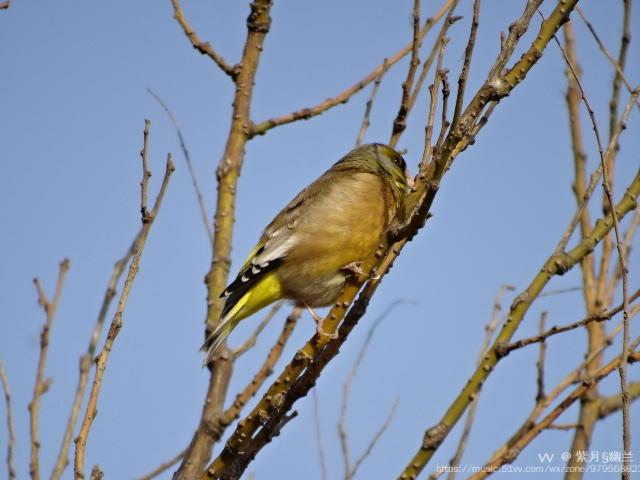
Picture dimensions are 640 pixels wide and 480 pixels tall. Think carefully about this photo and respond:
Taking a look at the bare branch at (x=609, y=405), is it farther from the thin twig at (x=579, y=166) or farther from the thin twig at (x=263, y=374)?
the thin twig at (x=263, y=374)

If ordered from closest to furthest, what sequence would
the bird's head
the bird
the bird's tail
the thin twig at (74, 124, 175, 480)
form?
the thin twig at (74, 124, 175, 480)
the bird's tail
the bird
the bird's head

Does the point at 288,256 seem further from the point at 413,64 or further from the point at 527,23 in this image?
the point at 527,23

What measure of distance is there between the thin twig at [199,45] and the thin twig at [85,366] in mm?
1291

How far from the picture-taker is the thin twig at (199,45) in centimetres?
487

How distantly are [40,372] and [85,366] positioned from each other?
0.82 feet

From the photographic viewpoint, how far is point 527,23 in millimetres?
2867

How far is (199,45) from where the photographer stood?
16.1 feet

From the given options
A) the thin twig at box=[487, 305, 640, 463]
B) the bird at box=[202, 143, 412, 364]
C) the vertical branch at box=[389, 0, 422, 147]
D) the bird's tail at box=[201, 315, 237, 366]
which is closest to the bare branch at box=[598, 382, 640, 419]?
the thin twig at box=[487, 305, 640, 463]

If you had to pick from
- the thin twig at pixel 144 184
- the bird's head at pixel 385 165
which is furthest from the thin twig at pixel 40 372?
the bird's head at pixel 385 165

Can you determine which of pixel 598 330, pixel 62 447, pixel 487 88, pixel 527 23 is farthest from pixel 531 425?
pixel 62 447

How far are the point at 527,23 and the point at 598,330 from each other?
1.77m

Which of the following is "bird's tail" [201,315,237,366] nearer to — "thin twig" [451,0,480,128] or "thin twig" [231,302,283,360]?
"thin twig" [231,302,283,360]

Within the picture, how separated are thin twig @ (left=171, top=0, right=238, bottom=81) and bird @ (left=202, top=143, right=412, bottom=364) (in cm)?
106

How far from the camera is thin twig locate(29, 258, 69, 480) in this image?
3.23 m
